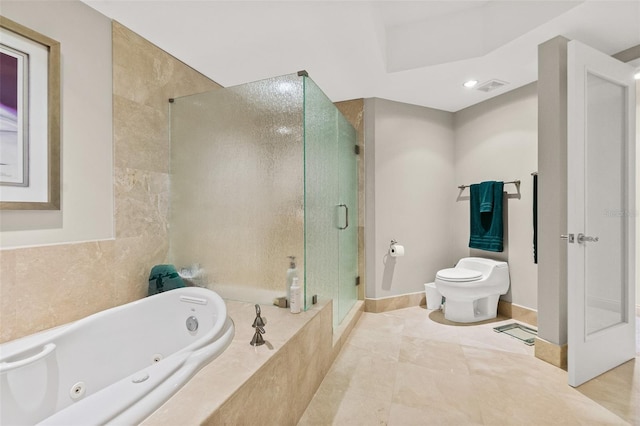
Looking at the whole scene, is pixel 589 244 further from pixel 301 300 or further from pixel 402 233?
pixel 301 300

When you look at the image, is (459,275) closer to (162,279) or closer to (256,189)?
(256,189)

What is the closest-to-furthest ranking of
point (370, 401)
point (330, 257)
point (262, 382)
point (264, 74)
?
point (262, 382), point (370, 401), point (330, 257), point (264, 74)

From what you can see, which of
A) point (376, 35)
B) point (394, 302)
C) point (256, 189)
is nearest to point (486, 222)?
point (394, 302)

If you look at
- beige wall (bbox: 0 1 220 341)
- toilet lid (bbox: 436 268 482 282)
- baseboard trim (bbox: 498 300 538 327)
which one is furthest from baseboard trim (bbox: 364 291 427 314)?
beige wall (bbox: 0 1 220 341)

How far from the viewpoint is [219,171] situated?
2053 millimetres

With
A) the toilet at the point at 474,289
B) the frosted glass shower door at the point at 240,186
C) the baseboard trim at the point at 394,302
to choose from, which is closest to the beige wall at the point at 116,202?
the frosted glass shower door at the point at 240,186

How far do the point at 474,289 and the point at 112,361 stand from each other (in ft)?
8.81

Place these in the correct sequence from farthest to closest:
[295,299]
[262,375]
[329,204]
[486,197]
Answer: [486,197], [329,204], [295,299], [262,375]

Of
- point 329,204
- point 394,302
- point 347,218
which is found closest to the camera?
point 329,204

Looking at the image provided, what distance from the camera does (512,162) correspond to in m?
2.76

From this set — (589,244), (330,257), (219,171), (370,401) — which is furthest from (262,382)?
(589,244)

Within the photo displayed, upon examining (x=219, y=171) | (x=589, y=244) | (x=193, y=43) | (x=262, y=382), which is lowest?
(x=262, y=382)

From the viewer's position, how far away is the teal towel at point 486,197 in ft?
9.29

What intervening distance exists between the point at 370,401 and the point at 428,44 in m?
2.53
